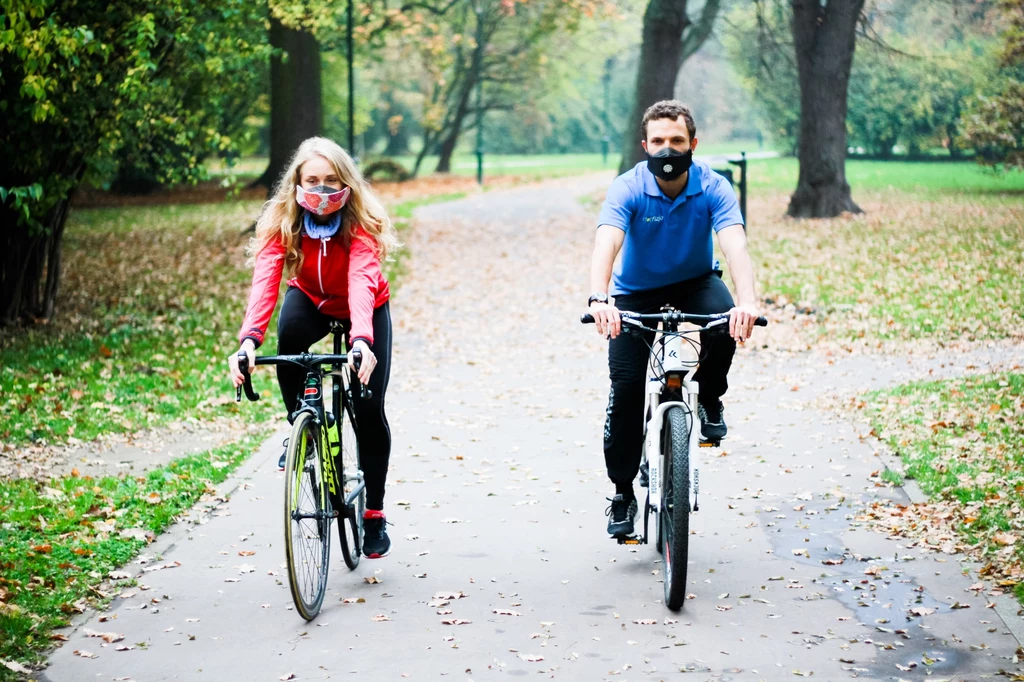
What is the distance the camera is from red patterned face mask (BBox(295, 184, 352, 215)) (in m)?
5.16

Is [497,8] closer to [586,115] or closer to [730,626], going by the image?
[586,115]

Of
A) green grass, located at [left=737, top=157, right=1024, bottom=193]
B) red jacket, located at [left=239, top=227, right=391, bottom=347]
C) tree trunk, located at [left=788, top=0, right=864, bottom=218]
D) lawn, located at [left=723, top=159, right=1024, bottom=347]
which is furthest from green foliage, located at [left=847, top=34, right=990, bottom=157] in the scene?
red jacket, located at [left=239, top=227, right=391, bottom=347]

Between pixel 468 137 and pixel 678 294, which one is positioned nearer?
pixel 678 294

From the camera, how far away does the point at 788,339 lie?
1255cm

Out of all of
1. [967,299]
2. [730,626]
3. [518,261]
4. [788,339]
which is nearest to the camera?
[730,626]

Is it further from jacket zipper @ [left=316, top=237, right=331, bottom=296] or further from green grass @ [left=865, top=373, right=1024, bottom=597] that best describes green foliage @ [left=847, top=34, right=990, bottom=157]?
jacket zipper @ [left=316, top=237, right=331, bottom=296]

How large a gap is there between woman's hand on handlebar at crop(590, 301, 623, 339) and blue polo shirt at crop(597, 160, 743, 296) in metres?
0.54

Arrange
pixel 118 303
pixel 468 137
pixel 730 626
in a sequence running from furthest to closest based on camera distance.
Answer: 1. pixel 468 137
2. pixel 118 303
3. pixel 730 626

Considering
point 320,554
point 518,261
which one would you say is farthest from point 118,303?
point 320,554

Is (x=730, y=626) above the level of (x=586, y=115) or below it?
below

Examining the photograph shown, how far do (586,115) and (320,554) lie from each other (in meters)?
69.8

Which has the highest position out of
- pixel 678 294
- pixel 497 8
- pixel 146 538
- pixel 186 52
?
pixel 497 8

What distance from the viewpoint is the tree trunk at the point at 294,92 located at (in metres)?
26.1

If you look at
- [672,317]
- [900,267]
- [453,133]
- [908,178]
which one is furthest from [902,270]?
[453,133]
